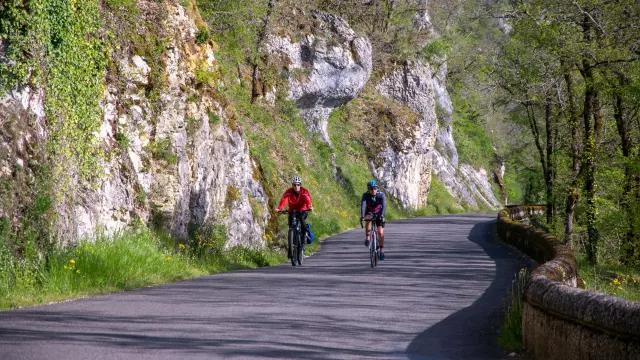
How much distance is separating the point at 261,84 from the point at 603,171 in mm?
16862

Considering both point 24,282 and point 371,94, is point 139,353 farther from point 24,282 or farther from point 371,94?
point 371,94

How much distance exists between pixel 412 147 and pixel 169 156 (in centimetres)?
3940

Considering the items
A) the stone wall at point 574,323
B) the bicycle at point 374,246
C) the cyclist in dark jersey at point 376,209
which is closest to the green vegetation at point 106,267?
the bicycle at point 374,246

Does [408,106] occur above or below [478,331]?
above

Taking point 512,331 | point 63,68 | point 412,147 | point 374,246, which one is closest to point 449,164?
point 412,147

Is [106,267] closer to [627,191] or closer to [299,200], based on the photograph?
[299,200]

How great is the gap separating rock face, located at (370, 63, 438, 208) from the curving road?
123 ft

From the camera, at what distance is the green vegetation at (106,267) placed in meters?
11.8

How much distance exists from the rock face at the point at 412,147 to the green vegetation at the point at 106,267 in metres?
36.3

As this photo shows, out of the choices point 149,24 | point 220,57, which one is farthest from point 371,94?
point 149,24

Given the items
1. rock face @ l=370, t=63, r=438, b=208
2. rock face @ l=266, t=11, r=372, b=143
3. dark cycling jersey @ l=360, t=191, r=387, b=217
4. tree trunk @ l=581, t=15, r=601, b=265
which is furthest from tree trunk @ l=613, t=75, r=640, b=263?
rock face @ l=370, t=63, r=438, b=208

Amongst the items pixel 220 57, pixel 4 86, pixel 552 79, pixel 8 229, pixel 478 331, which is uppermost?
pixel 220 57

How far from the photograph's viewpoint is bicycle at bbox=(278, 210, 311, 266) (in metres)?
19.9

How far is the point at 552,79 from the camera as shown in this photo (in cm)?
3044
